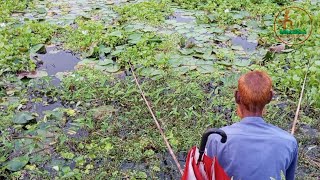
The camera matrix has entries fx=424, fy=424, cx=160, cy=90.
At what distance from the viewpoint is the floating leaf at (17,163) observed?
3.31 metres

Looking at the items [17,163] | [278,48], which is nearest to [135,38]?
[278,48]

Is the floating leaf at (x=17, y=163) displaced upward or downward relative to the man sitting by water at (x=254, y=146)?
downward

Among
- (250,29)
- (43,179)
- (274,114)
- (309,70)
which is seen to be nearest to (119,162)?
(43,179)

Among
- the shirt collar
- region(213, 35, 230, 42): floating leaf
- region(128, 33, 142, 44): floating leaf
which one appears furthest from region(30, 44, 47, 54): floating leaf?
the shirt collar

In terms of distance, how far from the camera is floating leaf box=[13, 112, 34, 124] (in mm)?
3912

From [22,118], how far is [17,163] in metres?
0.69

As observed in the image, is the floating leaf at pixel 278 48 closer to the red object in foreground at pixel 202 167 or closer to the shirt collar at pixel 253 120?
the shirt collar at pixel 253 120

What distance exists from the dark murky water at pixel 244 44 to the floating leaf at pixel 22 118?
3002 mm

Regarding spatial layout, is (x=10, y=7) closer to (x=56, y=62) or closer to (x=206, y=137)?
(x=56, y=62)

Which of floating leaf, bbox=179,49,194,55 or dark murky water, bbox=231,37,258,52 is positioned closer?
floating leaf, bbox=179,49,194,55

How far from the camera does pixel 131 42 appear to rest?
5.73m

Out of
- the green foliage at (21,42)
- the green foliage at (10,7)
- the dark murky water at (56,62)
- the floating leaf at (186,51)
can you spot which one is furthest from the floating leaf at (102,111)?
the green foliage at (10,7)

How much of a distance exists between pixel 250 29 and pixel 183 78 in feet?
6.43

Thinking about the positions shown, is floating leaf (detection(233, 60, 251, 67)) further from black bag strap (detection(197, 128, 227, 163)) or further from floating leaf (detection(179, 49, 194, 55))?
black bag strap (detection(197, 128, 227, 163))
